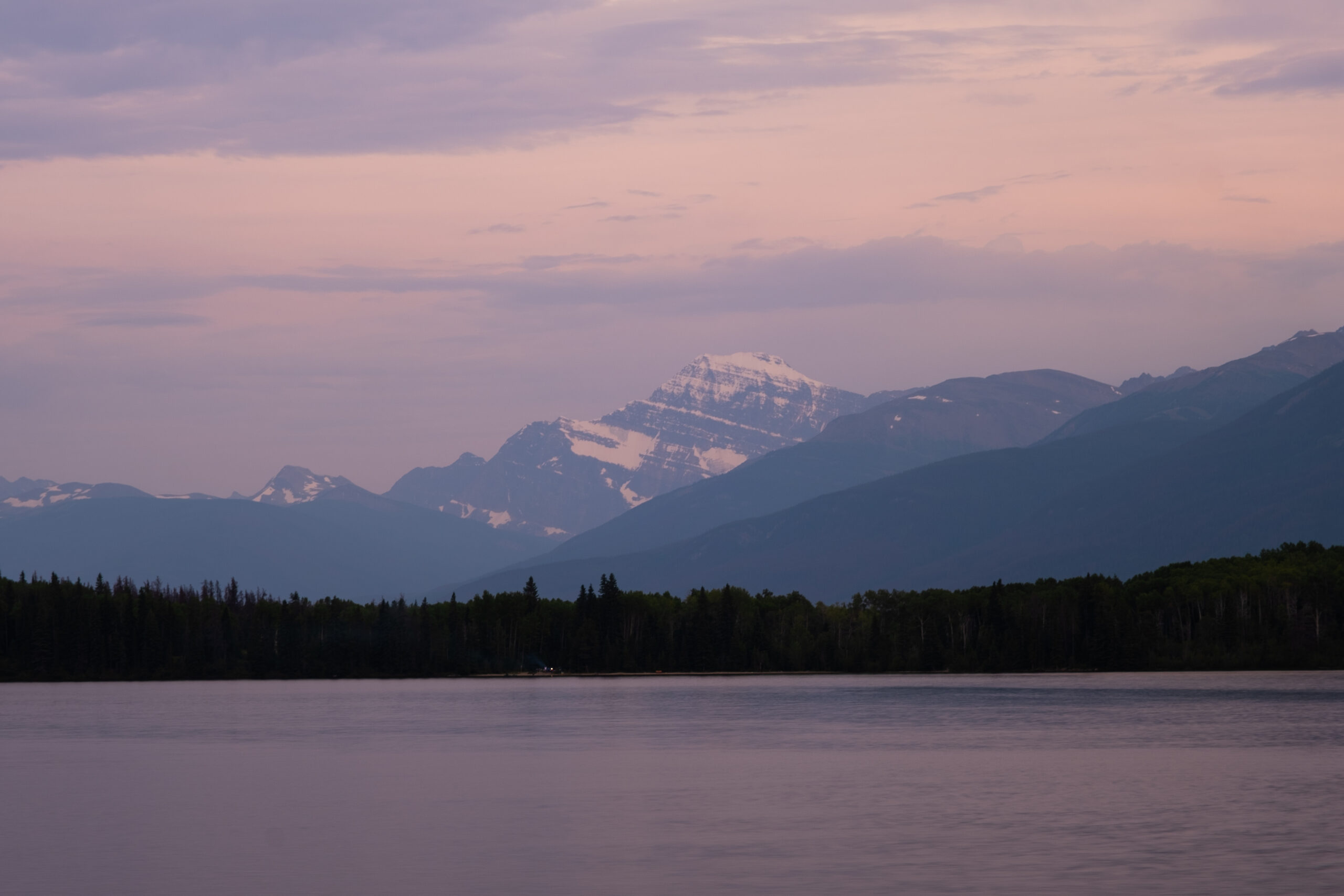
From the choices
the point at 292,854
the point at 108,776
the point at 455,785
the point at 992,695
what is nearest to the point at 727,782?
the point at 455,785

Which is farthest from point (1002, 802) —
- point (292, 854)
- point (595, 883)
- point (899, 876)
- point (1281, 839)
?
point (292, 854)

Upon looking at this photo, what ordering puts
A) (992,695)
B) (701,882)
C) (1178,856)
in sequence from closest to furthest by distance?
(701,882) < (1178,856) < (992,695)

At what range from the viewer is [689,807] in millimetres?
77312

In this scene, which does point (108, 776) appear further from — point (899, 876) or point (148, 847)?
point (899, 876)

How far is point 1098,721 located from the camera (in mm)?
137000

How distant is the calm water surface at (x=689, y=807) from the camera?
57.3 metres

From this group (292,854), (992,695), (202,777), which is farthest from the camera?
(992,695)

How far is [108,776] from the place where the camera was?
9700cm

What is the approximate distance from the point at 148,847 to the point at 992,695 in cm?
14265

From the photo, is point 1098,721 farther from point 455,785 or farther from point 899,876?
point 899,876

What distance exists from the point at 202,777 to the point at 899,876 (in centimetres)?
5278

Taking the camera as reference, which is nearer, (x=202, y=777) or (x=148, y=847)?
(x=148, y=847)

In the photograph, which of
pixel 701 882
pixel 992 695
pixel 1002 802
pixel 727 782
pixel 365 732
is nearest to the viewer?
pixel 701 882

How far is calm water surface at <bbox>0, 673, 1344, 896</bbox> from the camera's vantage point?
57.3m
